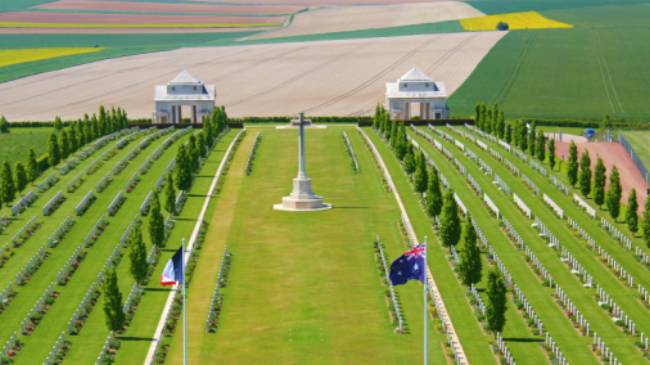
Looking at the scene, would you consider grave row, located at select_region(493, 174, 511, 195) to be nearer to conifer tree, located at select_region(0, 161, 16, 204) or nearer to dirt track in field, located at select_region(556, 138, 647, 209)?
dirt track in field, located at select_region(556, 138, 647, 209)

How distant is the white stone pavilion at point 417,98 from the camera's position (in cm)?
17712

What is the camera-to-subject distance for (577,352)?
62969mm

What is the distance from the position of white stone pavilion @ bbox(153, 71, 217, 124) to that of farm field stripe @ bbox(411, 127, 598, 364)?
7245cm

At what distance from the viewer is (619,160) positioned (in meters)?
131

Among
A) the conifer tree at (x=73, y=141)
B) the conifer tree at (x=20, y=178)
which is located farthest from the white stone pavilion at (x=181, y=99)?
the conifer tree at (x=20, y=178)

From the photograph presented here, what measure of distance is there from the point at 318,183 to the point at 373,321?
4553 centimetres

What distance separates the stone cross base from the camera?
4018 inches

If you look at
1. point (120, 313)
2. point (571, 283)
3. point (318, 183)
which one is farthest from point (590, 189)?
point (120, 313)

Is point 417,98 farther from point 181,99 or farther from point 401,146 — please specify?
point 401,146

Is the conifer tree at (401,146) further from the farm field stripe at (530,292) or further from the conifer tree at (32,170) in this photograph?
the conifer tree at (32,170)

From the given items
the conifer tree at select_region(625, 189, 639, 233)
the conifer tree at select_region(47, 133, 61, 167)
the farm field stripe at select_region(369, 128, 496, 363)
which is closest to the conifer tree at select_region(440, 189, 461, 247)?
the farm field stripe at select_region(369, 128, 496, 363)

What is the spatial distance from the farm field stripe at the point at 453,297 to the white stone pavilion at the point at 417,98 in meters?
70.1

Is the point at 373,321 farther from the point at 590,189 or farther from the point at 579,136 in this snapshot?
the point at 579,136

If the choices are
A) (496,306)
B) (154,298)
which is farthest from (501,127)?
(496,306)
